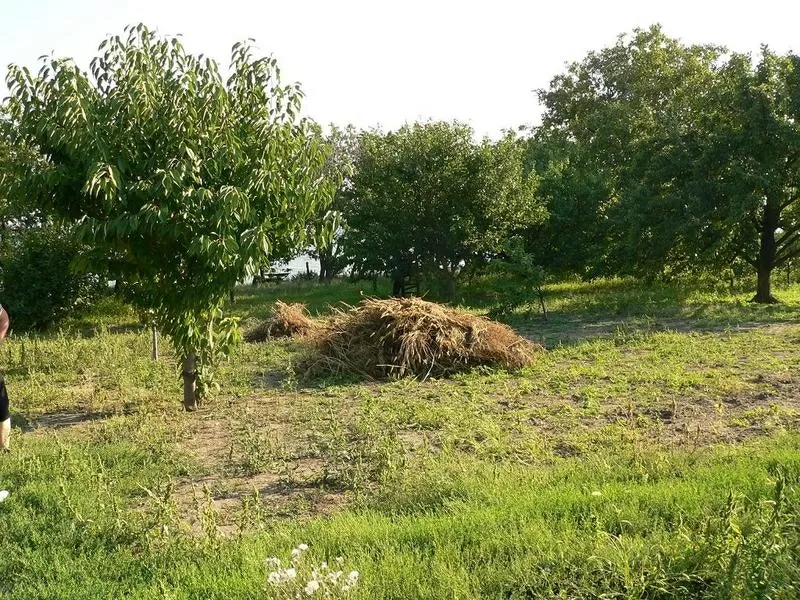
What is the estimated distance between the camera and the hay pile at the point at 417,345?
34.1 feet

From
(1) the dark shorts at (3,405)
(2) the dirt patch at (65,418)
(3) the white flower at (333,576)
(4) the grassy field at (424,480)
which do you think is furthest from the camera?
(2) the dirt patch at (65,418)

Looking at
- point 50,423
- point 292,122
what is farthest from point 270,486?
point 292,122

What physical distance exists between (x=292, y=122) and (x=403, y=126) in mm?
13669

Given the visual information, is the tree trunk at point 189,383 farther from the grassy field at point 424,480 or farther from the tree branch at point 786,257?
the tree branch at point 786,257

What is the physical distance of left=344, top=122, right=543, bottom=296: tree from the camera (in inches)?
771

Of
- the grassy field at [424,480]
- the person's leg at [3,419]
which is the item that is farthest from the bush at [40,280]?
the person's leg at [3,419]

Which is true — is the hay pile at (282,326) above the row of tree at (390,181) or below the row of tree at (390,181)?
below

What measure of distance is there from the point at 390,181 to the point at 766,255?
9.70 metres

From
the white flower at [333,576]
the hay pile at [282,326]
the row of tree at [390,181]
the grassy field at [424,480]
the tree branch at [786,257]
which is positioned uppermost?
the row of tree at [390,181]

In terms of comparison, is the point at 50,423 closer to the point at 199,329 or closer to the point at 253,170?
the point at 199,329

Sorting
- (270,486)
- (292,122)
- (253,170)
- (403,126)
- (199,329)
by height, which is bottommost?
(270,486)

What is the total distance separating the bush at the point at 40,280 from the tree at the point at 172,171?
969 centimetres

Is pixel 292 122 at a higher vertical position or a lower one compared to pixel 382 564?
higher

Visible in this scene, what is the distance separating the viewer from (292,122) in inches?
327
